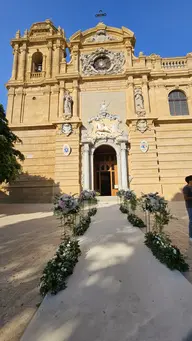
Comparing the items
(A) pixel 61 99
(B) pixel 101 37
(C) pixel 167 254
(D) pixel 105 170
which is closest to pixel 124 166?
(D) pixel 105 170

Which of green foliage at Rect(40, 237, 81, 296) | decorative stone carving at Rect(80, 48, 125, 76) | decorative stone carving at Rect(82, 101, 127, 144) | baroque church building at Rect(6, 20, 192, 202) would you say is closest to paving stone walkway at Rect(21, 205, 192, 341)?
green foliage at Rect(40, 237, 81, 296)

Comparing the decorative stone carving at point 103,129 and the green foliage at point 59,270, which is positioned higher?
the decorative stone carving at point 103,129

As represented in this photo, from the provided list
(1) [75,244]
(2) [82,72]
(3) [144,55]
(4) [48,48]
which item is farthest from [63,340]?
(4) [48,48]

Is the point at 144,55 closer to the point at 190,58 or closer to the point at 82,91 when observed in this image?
the point at 190,58

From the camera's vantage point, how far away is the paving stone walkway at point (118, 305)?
5.47 ft

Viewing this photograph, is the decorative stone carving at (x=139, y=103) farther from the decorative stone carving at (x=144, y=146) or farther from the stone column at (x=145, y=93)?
the decorative stone carving at (x=144, y=146)

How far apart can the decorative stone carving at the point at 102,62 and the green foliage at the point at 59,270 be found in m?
19.1

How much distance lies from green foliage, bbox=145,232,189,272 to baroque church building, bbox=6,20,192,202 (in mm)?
11390

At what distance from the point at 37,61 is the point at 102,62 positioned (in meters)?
8.68

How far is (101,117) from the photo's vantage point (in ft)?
54.8

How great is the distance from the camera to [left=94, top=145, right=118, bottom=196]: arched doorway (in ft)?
57.5

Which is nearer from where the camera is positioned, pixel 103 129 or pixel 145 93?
pixel 103 129

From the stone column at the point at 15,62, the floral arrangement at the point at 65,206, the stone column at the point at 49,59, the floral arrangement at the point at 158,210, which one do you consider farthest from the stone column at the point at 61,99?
the floral arrangement at the point at 158,210

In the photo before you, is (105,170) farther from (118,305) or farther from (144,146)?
(118,305)
